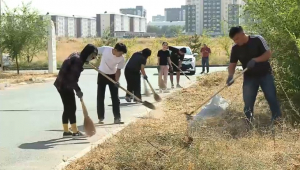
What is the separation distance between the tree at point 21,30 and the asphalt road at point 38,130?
9.01m

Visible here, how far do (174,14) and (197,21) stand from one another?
335ft

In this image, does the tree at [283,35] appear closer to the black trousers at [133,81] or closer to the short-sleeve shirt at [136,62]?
the short-sleeve shirt at [136,62]

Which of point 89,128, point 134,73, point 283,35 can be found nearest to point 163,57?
point 134,73

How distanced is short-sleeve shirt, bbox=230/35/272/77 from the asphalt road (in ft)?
8.18

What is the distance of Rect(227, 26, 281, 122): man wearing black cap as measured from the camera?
760 centimetres

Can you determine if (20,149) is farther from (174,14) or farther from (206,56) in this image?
(174,14)

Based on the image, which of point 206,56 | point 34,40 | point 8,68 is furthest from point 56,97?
point 8,68

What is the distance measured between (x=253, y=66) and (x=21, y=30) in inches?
730

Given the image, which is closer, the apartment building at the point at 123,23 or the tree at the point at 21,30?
the tree at the point at 21,30

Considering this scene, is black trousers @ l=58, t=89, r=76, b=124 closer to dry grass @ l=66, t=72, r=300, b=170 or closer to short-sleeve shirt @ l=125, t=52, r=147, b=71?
dry grass @ l=66, t=72, r=300, b=170

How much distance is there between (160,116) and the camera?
990 cm

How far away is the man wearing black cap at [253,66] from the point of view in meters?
7.60

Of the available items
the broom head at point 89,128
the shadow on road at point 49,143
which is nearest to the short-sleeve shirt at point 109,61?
the broom head at point 89,128

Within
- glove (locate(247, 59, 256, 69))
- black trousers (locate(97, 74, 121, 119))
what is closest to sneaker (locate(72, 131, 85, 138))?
black trousers (locate(97, 74, 121, 119))
